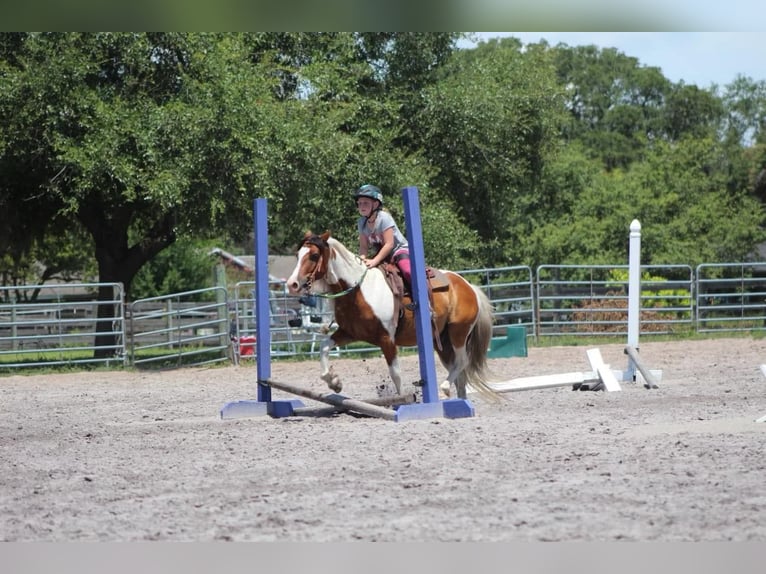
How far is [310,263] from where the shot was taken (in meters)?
8.45

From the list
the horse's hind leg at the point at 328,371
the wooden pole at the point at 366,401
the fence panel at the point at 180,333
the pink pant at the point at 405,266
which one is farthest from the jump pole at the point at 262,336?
the fence panel at the point at 180,333

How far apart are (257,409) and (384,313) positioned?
4.59ft

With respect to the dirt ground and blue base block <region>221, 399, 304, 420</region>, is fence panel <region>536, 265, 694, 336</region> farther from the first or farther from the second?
blue base block <region>221, 399, 304, 420</region>

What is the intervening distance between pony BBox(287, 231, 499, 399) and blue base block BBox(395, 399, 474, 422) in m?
0.66

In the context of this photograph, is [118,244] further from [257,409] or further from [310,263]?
[310,263]

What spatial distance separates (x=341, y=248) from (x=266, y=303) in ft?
2.58

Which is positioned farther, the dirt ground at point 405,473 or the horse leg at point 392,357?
the horse leg at point 392,357

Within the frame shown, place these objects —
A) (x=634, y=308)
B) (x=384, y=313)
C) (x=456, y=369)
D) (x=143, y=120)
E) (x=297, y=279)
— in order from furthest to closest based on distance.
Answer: (x=143, y=120), (x=634, y=308), (x=456, y=369), (x=384, y=313), (x=297, y=279)

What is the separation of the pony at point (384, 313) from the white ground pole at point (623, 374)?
0.55m

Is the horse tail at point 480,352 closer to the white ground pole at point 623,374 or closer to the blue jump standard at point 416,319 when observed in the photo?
the white ground pole at point 623,374

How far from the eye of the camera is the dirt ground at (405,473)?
188 inches

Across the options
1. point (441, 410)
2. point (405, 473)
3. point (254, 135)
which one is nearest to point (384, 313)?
point (441, 410)

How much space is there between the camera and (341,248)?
8.76 metres

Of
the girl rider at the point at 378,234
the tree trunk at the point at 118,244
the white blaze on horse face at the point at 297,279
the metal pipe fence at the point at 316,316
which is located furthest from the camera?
the tree trunk at the point at 118,244
